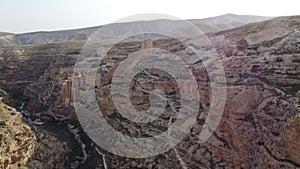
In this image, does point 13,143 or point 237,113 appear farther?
point 13,143

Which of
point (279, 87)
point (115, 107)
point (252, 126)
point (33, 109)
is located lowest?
point (33, 109)

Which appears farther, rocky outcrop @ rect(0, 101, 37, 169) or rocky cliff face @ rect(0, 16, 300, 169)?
rocky outcrop @ rect(0, 101, 37, 169)

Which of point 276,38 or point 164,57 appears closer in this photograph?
point 276,38

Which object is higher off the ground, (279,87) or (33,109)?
(279,87)

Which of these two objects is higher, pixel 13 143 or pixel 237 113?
pixel 237 113

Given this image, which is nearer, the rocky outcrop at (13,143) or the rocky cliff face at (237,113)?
the rocky cliff face at (237,113)

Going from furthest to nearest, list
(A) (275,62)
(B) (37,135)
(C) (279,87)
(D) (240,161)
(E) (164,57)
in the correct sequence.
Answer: (E) (164,57), (B) (37,135), (A) (275,62), (C) (279,87), (D) (240,161)

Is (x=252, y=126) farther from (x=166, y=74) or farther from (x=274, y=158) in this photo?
(x=166, y=74)

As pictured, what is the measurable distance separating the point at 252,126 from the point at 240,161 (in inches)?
107

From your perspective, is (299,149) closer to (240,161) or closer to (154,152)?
(240,161)

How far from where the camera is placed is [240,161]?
2583 cm

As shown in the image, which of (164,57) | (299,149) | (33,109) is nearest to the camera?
(299,149)

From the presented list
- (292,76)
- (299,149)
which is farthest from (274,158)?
(292,76)

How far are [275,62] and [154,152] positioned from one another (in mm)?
13123
